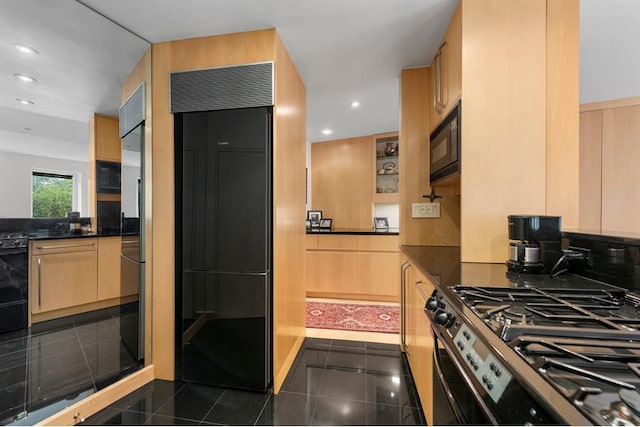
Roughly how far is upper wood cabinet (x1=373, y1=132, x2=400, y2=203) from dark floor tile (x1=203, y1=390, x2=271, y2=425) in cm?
311

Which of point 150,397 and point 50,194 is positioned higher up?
point 50,194

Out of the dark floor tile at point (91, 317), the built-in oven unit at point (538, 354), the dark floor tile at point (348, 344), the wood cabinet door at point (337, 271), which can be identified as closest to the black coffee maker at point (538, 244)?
the built-in oven unit at point (538, 354)

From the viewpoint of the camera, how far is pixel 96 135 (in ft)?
7.05

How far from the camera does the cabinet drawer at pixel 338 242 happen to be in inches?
135

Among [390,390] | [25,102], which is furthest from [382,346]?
[25,102]

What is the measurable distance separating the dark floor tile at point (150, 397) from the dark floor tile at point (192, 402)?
0.15 ft

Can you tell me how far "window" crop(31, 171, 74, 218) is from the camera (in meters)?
2.09

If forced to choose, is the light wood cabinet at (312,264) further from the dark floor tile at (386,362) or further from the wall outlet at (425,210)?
the wall outlet at (425,210)

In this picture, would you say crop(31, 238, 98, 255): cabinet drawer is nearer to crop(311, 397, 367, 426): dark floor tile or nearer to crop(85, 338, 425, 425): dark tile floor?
crop(85, 338, 425, 425): dark tile floor

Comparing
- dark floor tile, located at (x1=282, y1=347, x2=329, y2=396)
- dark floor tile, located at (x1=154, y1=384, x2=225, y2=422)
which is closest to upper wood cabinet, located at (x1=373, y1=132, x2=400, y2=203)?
dark floor tile, located at (x1=282, y1=347, x2=329, y2=396)

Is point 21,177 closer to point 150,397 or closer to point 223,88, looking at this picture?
point 223,88

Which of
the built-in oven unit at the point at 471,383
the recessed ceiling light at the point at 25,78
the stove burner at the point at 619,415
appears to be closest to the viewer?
the stove burner at the point at 619,415

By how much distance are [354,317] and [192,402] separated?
1757 millimetres

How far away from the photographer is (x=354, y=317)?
2906mm
